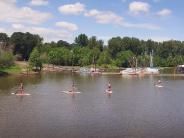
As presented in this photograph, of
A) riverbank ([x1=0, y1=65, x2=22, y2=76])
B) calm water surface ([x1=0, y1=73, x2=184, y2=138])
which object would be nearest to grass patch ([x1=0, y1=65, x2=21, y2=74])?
riverbank ([x1=0, y1=65, x2=22, y2=76])

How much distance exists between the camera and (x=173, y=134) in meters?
43.1

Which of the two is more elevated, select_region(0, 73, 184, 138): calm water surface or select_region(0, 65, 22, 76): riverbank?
select_region(0, 65, 22, 76): riverbank

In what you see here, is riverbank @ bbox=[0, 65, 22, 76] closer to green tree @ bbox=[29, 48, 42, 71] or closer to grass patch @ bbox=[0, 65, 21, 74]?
grass patch @ bbox=[0, 65, 21, 74]

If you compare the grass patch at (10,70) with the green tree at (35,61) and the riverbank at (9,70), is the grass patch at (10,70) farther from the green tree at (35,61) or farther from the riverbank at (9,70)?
the green tree at (35,61)

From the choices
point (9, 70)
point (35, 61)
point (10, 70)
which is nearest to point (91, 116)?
point (9, 70)

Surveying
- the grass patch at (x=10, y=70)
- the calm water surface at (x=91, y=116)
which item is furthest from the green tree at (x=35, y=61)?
the calm water surface at (x=91, y=116)

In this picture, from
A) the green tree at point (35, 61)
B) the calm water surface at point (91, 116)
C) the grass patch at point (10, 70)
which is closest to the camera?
the calm water surface at point (91, 116)

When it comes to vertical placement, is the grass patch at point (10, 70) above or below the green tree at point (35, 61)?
below

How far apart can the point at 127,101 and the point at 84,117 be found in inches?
729

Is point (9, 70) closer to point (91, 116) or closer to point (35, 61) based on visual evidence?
point (35, 61)

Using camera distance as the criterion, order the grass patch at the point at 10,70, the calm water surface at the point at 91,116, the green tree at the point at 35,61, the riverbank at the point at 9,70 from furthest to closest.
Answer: the green tree at the point at 35,61
the grass patch at the point at 10,70
the riverbank at the point at 9,70
the calm water surface at the point at 91,116

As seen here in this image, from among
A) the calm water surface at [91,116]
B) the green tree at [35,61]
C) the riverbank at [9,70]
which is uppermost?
the green tree at [35,61]

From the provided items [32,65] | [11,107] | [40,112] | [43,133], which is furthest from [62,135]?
[32,65]

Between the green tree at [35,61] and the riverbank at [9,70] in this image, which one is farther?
the green tree at [35,61]
